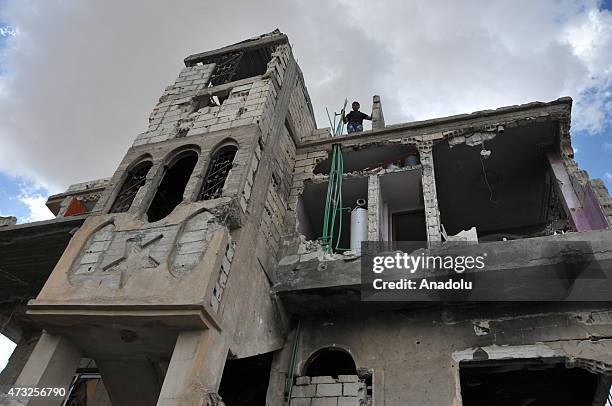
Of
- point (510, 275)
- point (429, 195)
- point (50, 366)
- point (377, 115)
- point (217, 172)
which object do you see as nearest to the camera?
point (50, 366)

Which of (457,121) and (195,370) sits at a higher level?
(457,121)

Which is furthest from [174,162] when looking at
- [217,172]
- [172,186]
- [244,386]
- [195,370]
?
[244,386]

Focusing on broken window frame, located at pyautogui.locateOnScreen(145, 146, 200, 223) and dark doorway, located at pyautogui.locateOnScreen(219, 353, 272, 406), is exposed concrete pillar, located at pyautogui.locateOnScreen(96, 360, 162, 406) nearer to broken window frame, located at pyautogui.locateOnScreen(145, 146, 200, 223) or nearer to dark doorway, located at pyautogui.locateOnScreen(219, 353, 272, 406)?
dark doorway, located at pyautogui.locateOnScreen(219, 353, 272, 406)

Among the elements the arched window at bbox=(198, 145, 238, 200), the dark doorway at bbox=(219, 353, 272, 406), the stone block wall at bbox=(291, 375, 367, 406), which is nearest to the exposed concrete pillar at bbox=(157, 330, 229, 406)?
the stone block wall at bbox=(291, 375, 367, 406)

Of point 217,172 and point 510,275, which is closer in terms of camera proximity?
point 510,275

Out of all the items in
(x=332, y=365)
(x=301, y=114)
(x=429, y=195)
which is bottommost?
(x=332, y=365)

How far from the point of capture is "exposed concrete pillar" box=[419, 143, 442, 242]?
26.5 feet

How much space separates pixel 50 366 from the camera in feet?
19.6

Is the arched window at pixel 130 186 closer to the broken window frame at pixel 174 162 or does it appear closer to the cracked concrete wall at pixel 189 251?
the cracked concrete wall at pixel 189 251

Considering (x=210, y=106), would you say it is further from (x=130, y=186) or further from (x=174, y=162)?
(x=130, y=186)

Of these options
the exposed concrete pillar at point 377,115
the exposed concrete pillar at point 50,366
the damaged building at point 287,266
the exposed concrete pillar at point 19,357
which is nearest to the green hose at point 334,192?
the damaged building at point 287,266

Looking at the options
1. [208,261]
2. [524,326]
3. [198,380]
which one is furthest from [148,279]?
[524,326]

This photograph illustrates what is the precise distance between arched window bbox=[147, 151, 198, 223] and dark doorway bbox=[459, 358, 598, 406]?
548 centimetres

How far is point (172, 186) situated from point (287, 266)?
2.58 metres
